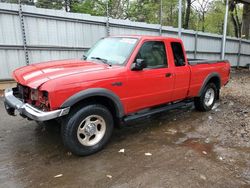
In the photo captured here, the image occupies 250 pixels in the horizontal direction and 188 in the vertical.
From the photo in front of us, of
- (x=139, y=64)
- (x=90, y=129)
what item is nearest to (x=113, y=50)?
(x=139, y=64)

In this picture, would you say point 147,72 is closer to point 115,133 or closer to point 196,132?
point 115,133

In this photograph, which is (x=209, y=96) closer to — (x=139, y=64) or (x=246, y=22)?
(x=139, y=64)

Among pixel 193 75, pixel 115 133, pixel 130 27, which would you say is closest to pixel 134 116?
pixel 115 133

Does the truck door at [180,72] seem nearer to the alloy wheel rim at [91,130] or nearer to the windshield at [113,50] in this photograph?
the windshield at [113,50]

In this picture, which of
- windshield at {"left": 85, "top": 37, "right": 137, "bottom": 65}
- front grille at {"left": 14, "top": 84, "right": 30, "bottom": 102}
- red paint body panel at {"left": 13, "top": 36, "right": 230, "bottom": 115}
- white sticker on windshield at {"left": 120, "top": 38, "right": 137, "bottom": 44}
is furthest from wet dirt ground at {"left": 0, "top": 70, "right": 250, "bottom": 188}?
white sticker on windshield at {"left": 120, "top": 38, "right": 137, "bottom": 44}

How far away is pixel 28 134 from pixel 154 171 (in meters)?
2.74

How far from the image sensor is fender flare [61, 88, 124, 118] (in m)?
3.70

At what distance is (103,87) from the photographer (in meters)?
4.09

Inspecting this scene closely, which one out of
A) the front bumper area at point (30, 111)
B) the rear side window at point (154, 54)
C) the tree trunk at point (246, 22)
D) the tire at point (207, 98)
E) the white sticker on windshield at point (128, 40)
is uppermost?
the tree trunk at point (246, 22)

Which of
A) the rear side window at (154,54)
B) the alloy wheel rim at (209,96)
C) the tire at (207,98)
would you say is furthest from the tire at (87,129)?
the alloy wheel rim at (209,96)

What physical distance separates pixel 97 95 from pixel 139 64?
39.0 inches

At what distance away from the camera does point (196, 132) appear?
17.6 ft

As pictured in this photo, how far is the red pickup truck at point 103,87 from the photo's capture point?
3.72 metres

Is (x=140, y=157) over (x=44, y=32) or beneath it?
beneath
